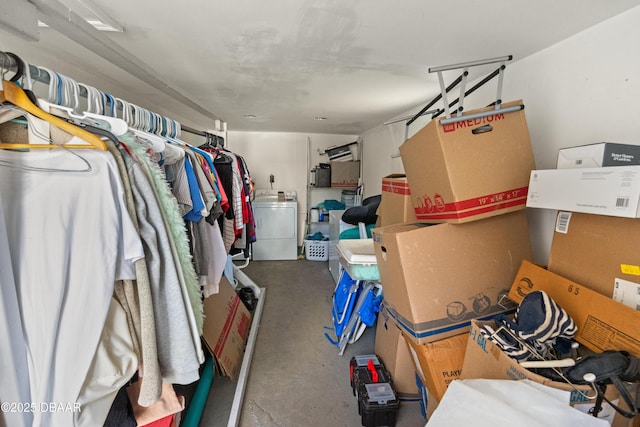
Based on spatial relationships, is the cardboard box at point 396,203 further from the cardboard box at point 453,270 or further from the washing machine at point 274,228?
the washing machine at point 274,228

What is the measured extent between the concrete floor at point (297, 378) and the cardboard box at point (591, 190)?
4.43 feet

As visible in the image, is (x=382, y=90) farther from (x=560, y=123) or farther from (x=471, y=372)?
(x=471, y=372)

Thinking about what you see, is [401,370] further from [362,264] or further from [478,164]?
[478,164]

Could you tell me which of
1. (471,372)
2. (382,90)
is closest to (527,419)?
(471,372)

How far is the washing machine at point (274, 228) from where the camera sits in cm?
416

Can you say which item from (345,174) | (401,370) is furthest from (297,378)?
(345,174)

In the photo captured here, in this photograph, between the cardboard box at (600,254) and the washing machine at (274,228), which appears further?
the washing machine at (274,228)

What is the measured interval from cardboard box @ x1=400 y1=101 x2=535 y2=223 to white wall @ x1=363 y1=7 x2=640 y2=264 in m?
0.24

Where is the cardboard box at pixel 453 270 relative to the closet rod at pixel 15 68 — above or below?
below

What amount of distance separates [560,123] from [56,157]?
1914 mm

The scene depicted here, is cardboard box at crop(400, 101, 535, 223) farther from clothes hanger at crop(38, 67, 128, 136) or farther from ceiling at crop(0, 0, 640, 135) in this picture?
clothes hanger at crop(38, 67, 128, 136)

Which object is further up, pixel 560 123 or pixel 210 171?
pixel 560 123

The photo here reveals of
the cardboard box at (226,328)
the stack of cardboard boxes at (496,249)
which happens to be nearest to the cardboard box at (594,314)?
the stack of cardboard boxes at (496,249)

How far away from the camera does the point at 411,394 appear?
5.40 feet
